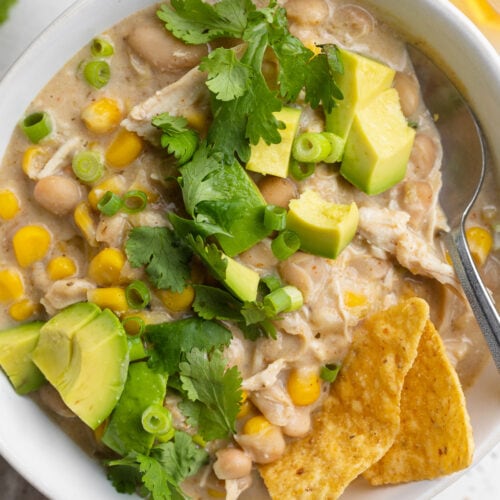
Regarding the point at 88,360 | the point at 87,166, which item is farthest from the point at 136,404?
the point at 87,166

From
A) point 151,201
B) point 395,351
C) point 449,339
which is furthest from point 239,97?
point 449,339

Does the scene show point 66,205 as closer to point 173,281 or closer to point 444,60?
point 173,281

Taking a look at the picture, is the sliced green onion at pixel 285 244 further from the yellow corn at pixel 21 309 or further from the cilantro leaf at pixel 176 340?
the yellow corn at pixel 21 309

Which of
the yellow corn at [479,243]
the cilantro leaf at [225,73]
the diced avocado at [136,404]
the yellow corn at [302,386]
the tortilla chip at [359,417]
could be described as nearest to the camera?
the cilantro leaf at [225,73]

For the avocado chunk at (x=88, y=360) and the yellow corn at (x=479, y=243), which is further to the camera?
the yellow corn at (x=479, y=243)

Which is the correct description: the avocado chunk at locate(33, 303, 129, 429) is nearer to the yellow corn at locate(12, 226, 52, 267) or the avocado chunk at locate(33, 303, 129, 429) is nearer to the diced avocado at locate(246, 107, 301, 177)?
the yellow corn at locate(12, 226, 52, 267)

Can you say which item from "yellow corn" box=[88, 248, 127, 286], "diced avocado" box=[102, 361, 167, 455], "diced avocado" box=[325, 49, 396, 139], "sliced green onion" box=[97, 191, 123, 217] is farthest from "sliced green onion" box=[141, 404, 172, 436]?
"diced avocado" box=[325, 49, 396, 139]

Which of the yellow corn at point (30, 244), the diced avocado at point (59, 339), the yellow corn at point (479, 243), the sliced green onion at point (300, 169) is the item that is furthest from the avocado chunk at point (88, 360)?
the yellow corn at point (479, 243)

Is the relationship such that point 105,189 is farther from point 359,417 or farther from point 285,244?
point 359,417
